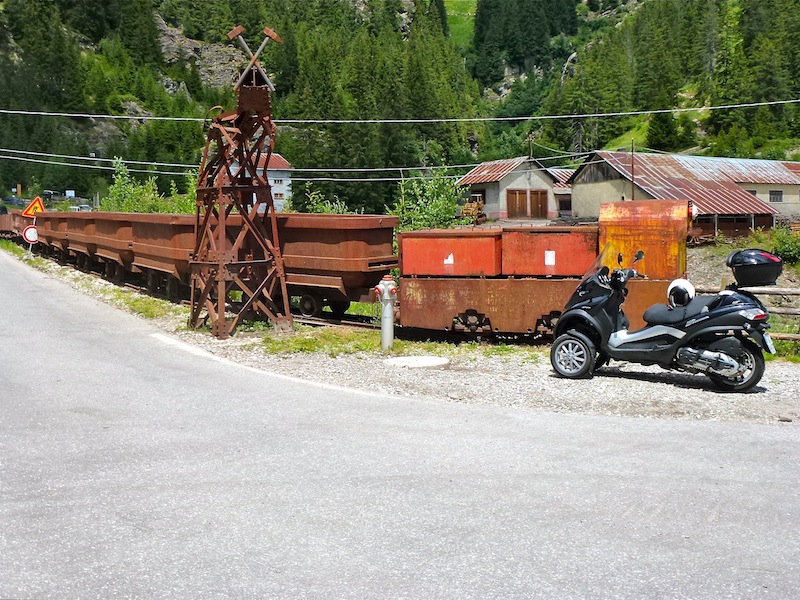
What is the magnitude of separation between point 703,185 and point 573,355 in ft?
172

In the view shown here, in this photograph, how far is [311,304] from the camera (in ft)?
58.0

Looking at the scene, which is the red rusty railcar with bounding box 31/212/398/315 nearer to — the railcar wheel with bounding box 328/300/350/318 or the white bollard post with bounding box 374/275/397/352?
the railcar wheel with bounding box 328/300/350/318

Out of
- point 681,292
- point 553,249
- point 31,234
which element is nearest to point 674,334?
point 681,292

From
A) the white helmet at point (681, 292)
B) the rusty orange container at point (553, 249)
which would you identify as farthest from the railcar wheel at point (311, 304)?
the white helmet at point (681, 292)

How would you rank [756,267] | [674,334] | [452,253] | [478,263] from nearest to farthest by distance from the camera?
[756,267] < [674,334] < [478,263] < [452,253]

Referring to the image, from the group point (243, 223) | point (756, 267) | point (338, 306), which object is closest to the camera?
point (756, 267)

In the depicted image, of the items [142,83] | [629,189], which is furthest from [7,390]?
[142,83]

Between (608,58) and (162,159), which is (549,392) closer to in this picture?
(162,159)

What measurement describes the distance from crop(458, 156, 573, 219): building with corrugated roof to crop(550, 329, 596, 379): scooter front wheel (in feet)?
226

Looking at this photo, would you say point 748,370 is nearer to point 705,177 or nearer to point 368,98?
point 705,177

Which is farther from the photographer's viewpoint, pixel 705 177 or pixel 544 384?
pixel 705 177

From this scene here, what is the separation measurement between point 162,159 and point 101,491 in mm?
123307

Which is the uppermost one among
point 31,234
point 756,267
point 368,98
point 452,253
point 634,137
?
point 368,98

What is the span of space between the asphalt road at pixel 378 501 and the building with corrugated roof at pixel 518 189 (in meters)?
71.3
